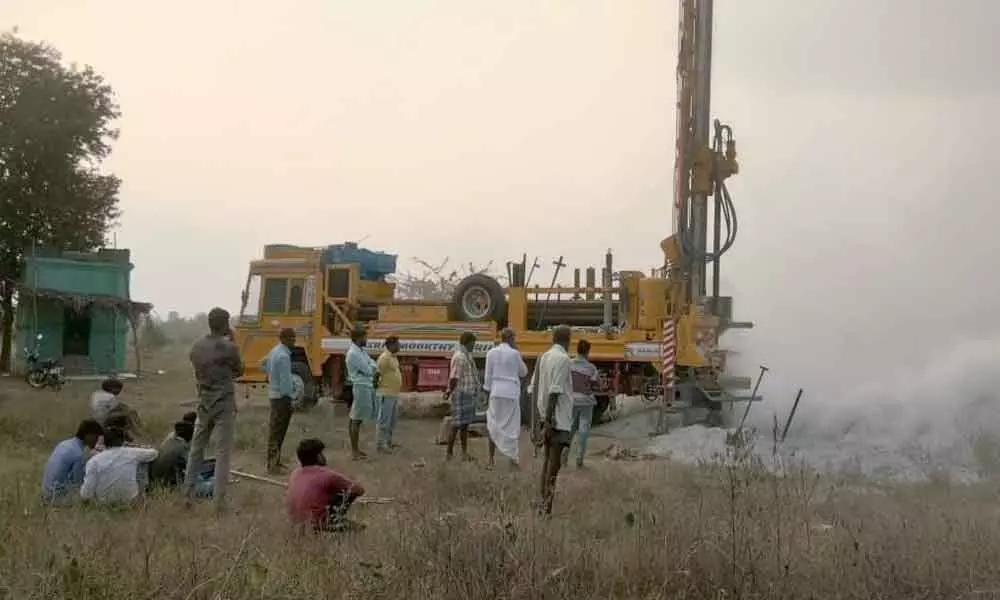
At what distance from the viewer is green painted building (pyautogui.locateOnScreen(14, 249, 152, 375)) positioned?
25219mm

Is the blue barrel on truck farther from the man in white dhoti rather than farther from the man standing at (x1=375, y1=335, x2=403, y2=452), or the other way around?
the man in white dhoti

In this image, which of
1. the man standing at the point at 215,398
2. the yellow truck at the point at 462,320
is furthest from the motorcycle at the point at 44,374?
the man standing at the point at 215,398

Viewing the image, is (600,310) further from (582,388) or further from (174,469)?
(174,469)

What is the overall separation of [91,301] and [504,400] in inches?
728

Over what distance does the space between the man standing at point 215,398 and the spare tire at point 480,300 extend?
9.23 meters

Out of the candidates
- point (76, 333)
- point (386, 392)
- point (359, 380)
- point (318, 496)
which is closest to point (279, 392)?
point (359, 380)

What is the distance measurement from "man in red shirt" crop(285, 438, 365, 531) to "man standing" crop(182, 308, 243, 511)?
4.75ft

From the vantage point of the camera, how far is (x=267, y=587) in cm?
443

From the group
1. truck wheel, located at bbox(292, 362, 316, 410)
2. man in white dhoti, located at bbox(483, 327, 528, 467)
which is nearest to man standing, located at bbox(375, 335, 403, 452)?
man in white dhoti, located at bbox(483, 327, 528, 467)

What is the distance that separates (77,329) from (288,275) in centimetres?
1255

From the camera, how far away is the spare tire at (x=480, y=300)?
673 inches

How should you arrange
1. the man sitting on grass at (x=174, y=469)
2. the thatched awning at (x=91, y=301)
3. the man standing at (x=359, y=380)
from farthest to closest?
the thatched awning at (x=91, y=301) → the man standing at (x=359, y=380) → the man sitting on grass at (x=174, y=469)

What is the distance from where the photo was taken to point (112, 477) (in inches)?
294

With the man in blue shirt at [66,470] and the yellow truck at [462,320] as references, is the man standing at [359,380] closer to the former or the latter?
the man in blue shirt at [66,470]
